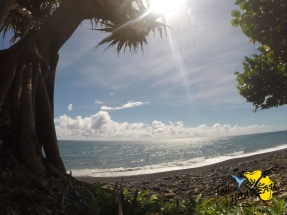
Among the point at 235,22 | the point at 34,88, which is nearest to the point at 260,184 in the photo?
the point at 34,88

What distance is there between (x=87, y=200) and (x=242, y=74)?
1155 cm

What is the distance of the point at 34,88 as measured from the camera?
141 inches

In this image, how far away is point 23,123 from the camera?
9.95ft

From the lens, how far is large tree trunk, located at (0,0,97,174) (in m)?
2.97

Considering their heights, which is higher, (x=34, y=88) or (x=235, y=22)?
(x=235, y=22)


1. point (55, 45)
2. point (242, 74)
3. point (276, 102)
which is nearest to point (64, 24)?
→ point (55, 45)

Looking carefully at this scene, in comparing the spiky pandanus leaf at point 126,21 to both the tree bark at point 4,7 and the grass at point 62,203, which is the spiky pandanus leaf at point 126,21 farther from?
the grass at point 62,203

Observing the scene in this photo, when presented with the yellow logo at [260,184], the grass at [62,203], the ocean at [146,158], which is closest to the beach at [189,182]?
the yellow logo at [260,184]

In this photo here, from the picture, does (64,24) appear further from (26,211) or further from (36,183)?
(26,211)

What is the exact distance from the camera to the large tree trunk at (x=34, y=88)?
2973 millimetres

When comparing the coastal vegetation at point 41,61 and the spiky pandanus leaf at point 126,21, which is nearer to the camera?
the coastal vegetation at point 41,61

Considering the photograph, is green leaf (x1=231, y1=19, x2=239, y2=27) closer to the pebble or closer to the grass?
the pebble

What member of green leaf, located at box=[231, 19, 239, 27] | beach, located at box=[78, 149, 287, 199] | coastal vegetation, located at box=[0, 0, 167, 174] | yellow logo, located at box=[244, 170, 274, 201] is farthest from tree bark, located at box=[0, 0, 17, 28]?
green leaf, located at box=[231, 19, 239, 27]

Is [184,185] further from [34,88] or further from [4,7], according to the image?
[4,7]
